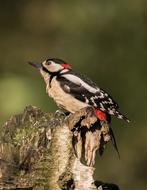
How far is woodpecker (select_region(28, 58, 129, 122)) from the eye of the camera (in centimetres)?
699

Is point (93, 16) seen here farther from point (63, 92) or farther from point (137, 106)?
point (63, 92)

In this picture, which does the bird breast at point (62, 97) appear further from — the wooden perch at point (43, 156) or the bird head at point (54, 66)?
the wooden perch at point (43, 156)

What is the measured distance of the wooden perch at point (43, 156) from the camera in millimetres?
4180

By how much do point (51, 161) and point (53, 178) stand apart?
85mm

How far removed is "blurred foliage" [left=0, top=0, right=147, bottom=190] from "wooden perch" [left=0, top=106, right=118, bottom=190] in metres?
6.40

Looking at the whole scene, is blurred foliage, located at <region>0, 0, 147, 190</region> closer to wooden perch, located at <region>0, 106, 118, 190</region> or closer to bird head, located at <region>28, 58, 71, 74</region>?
bird head, located at <region>28, 58, 71, 74</region>

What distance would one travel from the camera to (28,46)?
1230cm

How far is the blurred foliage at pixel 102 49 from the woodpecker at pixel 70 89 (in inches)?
144

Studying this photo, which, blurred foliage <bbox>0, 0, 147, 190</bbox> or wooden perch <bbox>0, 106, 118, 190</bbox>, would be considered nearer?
wooden perch <bbox>0, 106, 118, 190</bbox>

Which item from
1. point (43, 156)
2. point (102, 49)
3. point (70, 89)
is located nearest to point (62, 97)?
point (70, 89)

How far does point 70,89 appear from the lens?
7.17 meters

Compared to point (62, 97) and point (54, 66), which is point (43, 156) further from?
point (54, 66)

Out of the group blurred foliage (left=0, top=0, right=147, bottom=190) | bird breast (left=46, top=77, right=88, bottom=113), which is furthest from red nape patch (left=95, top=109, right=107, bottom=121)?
blurred foliage (left=0, top=0, right=147, bottom=190)

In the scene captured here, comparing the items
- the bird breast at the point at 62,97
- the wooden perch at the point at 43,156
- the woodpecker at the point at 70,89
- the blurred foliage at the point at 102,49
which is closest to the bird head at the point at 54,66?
the woodpecker at the point at 70,89
